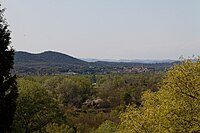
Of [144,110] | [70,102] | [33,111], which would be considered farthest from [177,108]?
[70,102]

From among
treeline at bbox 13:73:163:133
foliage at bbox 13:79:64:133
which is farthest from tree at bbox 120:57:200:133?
foliage at bbox 13:79:64:133

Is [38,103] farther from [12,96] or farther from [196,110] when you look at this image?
[196,110]

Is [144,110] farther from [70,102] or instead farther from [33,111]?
[70,102]

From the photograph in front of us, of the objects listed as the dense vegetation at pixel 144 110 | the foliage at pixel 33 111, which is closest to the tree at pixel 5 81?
the dense vegetation at pixel 144 110

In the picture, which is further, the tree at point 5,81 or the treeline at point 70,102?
the treeline at point 70,102

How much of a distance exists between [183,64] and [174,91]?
2467 millimetres

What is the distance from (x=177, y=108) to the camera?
2070cm

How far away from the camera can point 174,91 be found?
2162 cm

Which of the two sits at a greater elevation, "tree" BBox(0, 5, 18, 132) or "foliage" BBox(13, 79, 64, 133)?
"tree" BBox(0, 5, 18, 132)

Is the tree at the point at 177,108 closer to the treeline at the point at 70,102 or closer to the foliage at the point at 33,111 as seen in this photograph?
the treeline at the point at 70,102

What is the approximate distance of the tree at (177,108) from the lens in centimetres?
2034

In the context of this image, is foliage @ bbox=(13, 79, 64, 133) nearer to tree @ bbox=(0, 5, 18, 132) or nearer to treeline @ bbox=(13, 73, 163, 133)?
treeline @ bbox=(13, 73, 163, 133)

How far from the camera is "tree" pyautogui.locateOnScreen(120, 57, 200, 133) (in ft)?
66.7

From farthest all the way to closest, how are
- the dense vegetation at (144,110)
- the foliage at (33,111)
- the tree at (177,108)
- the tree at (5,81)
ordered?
1. the foliage at (33,111)
2. the tree at (5,81)
3. the dense vegetation at (144,110)
4. the tree at (177,108)
